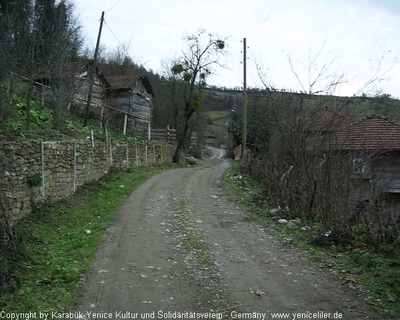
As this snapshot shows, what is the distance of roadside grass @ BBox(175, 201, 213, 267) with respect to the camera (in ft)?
24.4

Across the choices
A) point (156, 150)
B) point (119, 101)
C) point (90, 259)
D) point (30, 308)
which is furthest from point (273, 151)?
point (119, 101)

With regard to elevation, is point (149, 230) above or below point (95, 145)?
below

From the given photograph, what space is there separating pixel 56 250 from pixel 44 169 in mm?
3601

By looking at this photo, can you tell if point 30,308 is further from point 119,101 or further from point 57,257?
point 119,101

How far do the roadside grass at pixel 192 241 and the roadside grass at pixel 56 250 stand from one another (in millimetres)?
1748

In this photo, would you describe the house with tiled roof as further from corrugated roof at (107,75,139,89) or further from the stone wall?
corrugated roof at (107,75,139,89)

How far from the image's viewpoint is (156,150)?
29.6 meters

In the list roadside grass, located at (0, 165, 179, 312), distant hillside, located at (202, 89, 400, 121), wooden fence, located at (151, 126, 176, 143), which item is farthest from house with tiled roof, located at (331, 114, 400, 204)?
wooden fence, located at (151, 126, 176, 143)

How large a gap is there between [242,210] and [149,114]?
96.8ft

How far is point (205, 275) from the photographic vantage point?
261 inches

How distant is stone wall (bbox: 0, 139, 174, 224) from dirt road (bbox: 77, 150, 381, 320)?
202 cm

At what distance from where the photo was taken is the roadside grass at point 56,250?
5.53 metres

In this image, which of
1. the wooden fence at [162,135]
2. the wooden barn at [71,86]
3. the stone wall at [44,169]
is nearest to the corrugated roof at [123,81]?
the wooden barn at [71,86]

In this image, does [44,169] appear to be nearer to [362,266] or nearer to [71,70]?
[362,266]
